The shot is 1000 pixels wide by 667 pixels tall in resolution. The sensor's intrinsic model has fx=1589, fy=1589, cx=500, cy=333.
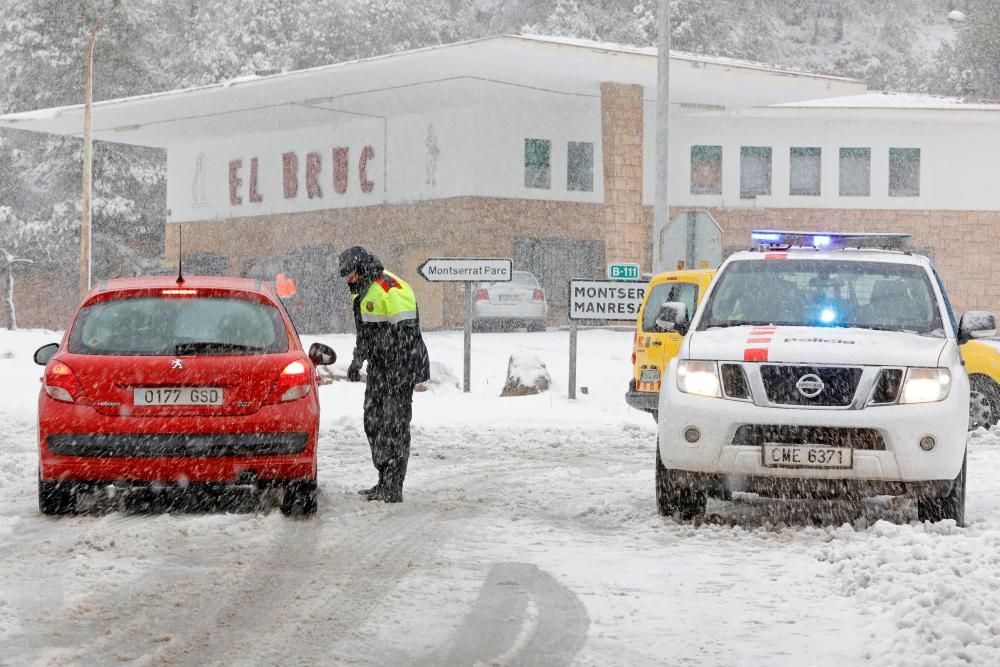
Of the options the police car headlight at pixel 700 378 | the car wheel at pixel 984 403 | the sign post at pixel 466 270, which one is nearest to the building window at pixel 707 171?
the sign post at pixel 466 270

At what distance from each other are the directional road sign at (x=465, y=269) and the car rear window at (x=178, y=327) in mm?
10625

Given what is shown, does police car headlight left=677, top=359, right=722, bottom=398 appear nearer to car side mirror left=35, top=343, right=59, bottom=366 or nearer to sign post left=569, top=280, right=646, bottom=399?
car side mirror left=35, top=343, right=59, bottom=366

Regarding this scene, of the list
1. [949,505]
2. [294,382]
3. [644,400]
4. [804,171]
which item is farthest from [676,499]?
[804,171]

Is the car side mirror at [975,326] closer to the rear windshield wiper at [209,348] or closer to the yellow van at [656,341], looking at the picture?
the rear windshield wiper at [209,348]

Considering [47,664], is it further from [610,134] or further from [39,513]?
[610,134]

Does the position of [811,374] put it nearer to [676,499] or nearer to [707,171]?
[676,499]

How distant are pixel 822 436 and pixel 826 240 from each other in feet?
9.11

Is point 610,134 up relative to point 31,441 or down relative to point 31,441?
up

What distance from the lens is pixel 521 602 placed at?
6.96 meters

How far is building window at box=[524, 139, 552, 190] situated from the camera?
40844 mm

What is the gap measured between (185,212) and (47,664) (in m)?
46.9

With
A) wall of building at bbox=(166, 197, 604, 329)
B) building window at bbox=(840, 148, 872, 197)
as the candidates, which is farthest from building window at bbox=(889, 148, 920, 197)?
wall of building at bbox=(166, 197, 604, 329)

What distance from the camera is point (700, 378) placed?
9141 mm

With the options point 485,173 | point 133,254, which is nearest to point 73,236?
point 133,254
